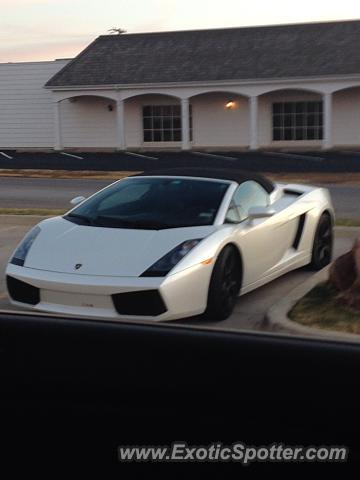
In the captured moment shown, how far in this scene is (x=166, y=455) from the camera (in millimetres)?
2039

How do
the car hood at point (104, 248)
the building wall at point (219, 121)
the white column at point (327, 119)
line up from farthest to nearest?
the building wall at point (219, 121), the white column at point (327, 119), the car hood at point (104, 248)

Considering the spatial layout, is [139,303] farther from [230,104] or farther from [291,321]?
[230,104]

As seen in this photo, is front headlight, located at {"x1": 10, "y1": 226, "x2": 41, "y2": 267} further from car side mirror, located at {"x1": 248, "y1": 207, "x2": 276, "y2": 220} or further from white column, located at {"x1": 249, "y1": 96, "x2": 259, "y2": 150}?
white column, located at {"x1": 249, "y1": 96, "x2": 259, "y2": 150}

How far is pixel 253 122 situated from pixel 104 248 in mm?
27900

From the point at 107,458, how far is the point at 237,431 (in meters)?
0.31

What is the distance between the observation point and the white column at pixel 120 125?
36.6m

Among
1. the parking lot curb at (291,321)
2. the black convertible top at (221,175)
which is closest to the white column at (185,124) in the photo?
the black convertible top at (221,175)

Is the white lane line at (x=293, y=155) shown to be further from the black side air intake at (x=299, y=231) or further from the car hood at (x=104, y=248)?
the car hood at (x=104, y=248)

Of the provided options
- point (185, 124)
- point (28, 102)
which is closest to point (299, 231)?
point (185, 124)

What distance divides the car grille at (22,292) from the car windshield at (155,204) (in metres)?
0.93

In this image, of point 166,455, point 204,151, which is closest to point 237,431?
point 166,455

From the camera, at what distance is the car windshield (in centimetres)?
810

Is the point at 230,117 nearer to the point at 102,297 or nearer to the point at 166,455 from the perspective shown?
the point at 102,297

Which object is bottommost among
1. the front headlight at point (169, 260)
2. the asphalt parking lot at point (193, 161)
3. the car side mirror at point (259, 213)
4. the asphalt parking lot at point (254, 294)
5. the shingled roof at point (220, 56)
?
the asphalt parking lot at point (193, 161)
